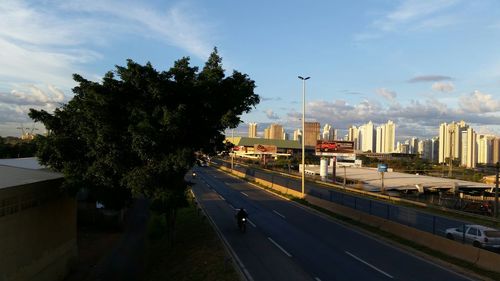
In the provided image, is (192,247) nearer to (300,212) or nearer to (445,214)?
(300,212)

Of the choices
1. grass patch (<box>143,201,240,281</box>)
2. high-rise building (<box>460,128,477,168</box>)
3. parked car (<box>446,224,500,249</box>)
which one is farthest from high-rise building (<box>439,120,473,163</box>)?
grass patch (<box>143,201,240,281</box>)

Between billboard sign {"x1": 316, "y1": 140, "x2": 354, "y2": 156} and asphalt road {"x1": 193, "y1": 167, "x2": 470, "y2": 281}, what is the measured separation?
47.7 metres

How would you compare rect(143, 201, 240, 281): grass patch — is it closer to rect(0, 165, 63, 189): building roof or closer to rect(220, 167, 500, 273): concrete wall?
rect(0, 165, 63, 189): building roof

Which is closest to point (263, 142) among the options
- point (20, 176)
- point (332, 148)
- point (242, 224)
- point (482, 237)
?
point (332, 148)

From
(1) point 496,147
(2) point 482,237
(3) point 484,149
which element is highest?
(1) point 496,147

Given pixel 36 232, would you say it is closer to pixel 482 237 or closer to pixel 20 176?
pixel 20 176

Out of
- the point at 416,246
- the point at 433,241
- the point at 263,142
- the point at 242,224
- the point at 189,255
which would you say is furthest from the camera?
the point at 263,142

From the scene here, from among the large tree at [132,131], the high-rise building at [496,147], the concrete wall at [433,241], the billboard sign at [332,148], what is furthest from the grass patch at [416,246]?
the high-rise building at [496,147]

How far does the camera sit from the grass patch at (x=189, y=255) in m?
19.7

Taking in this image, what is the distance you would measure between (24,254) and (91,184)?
4083 mm

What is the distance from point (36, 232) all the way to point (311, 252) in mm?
12214

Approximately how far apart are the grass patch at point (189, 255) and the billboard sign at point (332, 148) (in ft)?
176

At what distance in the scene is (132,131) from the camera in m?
20.0

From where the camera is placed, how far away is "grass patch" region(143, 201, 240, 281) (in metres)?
19.7
